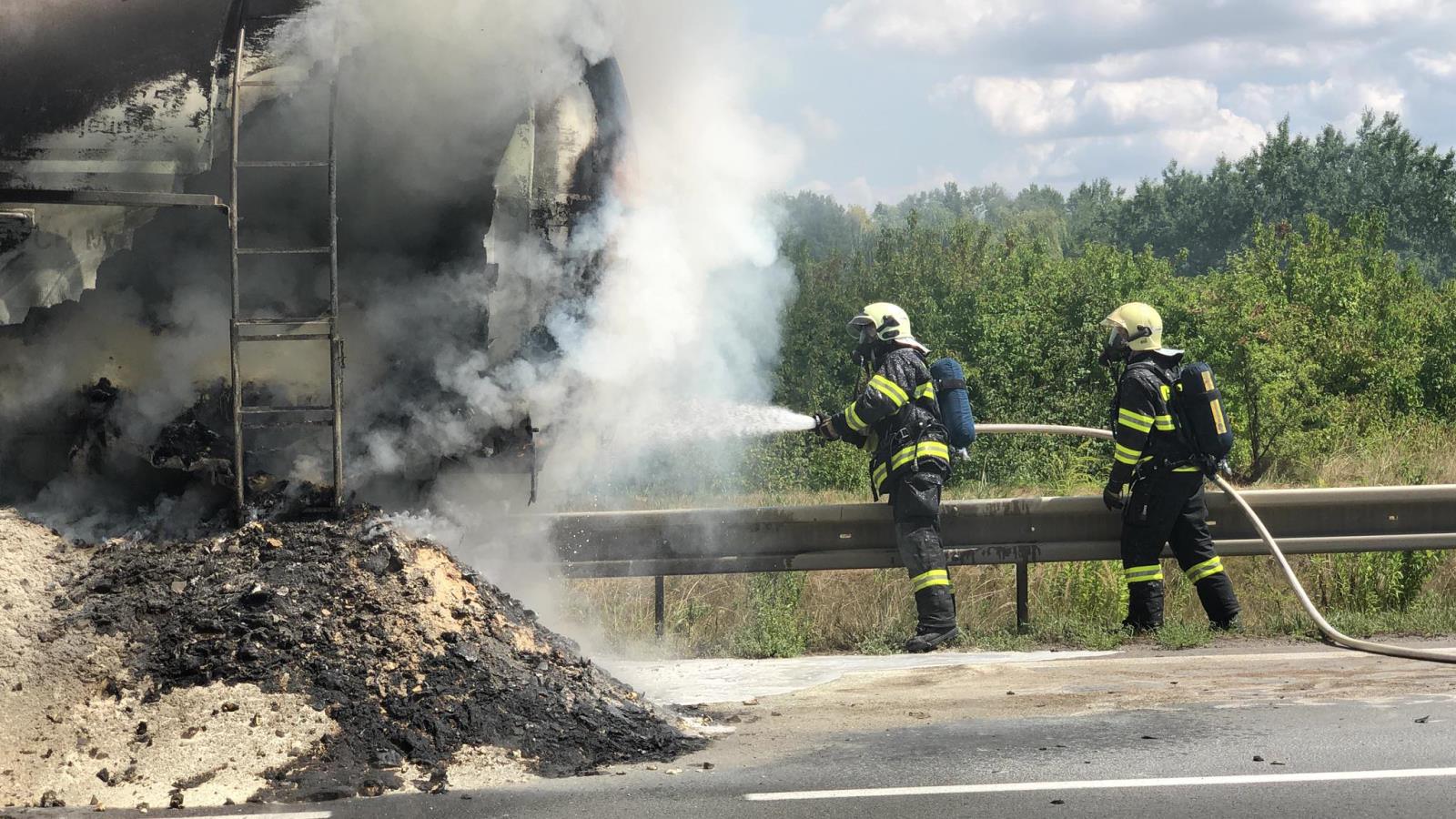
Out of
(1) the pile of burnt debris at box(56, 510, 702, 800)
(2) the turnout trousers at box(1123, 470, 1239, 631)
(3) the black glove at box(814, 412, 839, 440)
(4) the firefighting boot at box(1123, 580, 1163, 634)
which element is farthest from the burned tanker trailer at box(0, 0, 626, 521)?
(4) the firefighting boot at box(1123, 580, 1163, 634)

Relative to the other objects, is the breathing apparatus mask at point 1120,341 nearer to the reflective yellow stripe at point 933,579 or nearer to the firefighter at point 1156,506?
the firefighter at point 1156,506

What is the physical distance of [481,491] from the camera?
7.85m

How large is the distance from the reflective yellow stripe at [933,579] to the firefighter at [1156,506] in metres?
1.15

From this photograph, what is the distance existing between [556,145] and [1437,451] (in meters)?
11.1

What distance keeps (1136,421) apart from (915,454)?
1395 millimetres

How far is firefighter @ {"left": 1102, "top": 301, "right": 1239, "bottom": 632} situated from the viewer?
829cm

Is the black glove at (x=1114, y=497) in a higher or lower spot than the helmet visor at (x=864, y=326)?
lower

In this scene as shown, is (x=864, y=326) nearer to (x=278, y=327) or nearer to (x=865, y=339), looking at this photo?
(x=865, y=339)

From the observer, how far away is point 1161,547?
8305 millimetres

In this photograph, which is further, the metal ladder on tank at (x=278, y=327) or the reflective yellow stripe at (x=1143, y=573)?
the reflective yellow stripe at (x=1143, y=573)

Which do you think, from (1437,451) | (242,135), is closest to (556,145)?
(242,135)

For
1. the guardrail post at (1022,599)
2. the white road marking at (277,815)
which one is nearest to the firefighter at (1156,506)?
the guardrail post at (1022,599)

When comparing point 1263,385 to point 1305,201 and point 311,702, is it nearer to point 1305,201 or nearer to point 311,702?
point 311,702

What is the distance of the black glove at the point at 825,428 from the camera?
856cm
